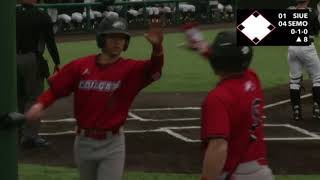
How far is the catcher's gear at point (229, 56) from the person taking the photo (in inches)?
154

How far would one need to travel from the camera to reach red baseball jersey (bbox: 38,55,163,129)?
5156 mm

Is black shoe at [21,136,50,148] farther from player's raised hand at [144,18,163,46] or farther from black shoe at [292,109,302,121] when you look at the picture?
player's raised hand at [144,18,163,46]

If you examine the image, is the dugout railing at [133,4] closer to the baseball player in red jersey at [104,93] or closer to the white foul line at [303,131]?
the white foul line at [303,131]

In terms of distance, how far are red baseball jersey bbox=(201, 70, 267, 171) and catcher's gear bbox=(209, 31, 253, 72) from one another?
64 mm

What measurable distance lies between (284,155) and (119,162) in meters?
4.20

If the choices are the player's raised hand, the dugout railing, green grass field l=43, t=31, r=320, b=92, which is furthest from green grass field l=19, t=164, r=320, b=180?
the dugout railing

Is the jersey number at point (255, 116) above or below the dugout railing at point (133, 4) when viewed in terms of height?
above

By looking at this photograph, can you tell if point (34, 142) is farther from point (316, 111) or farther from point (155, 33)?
point (155, 33)

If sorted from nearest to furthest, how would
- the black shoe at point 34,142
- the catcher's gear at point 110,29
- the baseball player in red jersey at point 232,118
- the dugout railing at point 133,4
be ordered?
Answer: 1. the baseball player in red jersey at point 232,118
2. the catcher's gear at point 110,29
3. the black shoe at point 34,142
4. the dugout railing at point 133,4

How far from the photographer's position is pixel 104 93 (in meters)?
5.14
